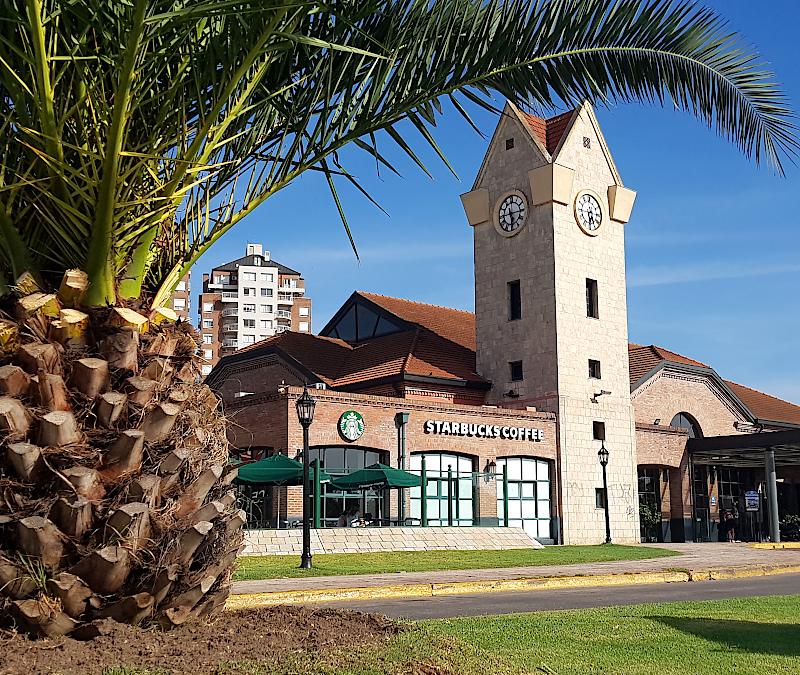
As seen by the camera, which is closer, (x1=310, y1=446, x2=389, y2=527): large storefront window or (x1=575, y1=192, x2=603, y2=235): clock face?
(x1=310, y1=446, x2=389, y2=527): large storefront window

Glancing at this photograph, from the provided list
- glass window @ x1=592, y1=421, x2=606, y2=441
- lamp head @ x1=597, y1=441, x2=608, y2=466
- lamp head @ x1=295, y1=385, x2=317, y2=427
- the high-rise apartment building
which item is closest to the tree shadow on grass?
lamp head @ x1=295, y1=385, x2=317, y2=427

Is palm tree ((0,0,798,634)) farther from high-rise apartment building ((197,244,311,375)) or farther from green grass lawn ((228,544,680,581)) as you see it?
high-rise apartment building ((197,244,311,375))

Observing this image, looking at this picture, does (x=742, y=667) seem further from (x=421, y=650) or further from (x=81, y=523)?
(x=81, y=523)

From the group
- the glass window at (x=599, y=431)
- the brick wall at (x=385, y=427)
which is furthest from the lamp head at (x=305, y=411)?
the glass window at (x=599, y=431)

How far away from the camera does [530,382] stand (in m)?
41.4

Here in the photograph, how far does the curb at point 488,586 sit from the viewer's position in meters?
14.2

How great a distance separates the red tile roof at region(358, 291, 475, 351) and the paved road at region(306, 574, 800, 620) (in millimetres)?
28268

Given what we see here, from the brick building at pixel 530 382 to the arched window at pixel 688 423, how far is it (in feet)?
3.21

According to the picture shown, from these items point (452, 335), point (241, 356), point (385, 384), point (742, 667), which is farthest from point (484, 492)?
point (742, 667)

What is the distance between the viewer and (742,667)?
23.1 ft

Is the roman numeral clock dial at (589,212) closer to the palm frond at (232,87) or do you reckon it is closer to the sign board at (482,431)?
the sign board at (482,431)

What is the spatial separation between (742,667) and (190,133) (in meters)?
5.91

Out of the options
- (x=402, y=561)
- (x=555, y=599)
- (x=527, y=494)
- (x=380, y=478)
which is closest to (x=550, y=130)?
(x=527, y=494)

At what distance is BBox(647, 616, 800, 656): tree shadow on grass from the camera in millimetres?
8070
